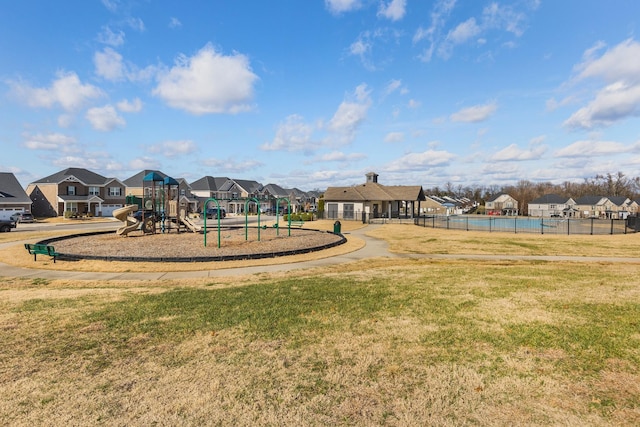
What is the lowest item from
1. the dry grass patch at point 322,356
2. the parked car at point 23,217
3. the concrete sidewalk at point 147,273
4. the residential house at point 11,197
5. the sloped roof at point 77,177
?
the concrete sidewalk at point 147,273

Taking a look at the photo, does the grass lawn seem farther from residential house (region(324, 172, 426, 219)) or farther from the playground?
residential house (region(324, 172, 426, 219))

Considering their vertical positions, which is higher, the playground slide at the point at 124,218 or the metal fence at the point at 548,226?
the playground slide at the point at 124,218

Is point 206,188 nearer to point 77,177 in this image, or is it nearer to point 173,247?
point 77,177

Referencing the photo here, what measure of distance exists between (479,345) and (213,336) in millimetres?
5136

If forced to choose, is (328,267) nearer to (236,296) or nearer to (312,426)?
(236,296)

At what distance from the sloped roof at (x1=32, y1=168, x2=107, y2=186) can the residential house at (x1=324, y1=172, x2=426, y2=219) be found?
40676mm

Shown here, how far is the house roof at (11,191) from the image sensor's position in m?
48.5

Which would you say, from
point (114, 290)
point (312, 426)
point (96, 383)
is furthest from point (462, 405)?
point (114, 290)

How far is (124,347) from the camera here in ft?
20.6

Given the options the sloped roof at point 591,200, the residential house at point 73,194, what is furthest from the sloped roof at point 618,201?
the residential house at point 73,194

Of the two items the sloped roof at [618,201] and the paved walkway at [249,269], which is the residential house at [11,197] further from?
the sloped roof at [618,201]

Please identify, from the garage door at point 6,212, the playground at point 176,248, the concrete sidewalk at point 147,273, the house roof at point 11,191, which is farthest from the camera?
the house roof at point 11,191

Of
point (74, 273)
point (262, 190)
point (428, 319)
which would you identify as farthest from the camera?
point (262, 190)

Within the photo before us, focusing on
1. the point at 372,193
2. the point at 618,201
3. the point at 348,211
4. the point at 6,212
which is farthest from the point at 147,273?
the point at 618,201
